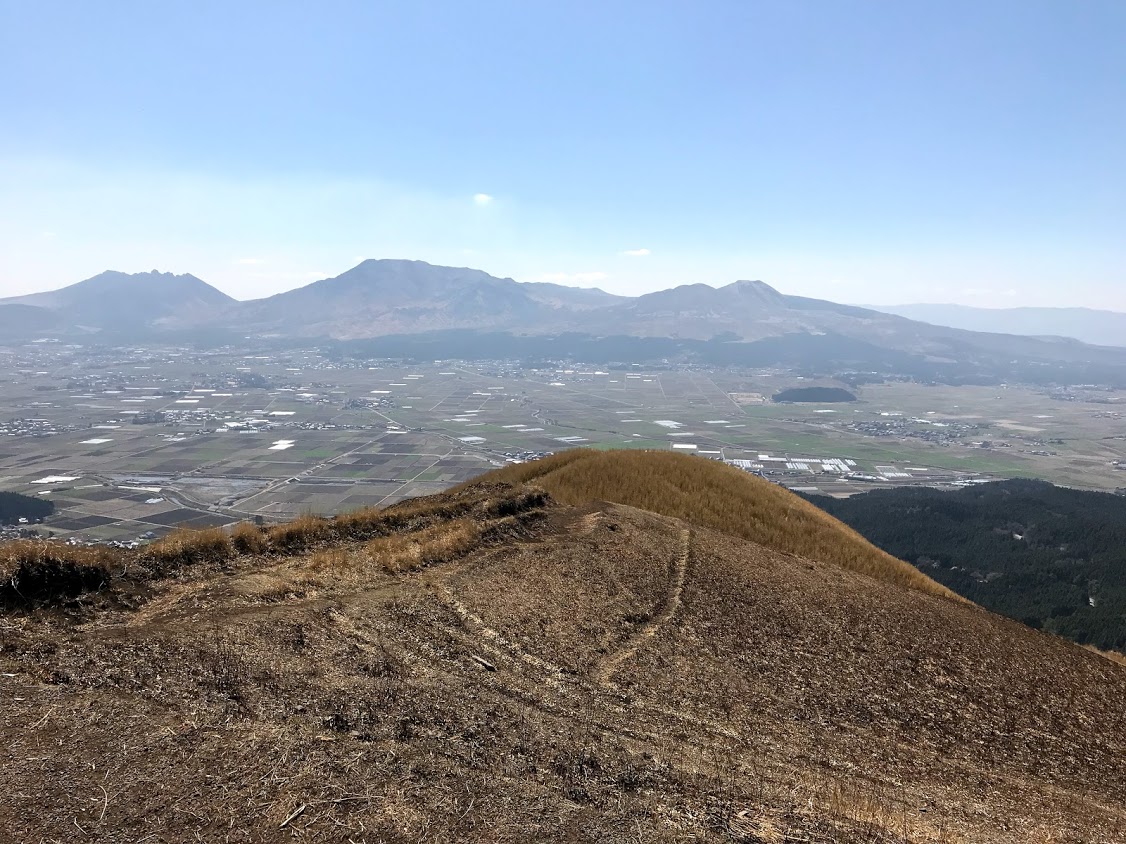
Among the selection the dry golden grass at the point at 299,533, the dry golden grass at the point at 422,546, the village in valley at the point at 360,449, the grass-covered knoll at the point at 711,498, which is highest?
the dry golden grass at the point at 299,533

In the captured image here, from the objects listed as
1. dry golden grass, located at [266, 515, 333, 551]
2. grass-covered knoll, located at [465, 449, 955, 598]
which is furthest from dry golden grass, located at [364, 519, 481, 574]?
grass-covered knoll, located at [465, 449, 955, 598]

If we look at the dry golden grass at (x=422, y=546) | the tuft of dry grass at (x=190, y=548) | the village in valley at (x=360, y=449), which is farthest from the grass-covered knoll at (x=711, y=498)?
the village in valley at (x=360, y=449)

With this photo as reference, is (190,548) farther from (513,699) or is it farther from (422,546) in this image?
(513,699)

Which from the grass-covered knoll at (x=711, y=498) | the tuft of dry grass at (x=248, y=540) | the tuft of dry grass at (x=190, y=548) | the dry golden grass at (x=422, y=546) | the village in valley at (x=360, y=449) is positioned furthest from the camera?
the village in valley at (x=360, y=449)

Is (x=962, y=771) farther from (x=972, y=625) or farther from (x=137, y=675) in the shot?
(x=137, y=675)

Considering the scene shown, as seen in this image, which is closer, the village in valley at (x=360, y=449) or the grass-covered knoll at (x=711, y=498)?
the grass-covered knoll at (x=711, y=498)

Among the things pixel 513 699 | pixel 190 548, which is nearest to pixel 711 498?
pixel 513 699

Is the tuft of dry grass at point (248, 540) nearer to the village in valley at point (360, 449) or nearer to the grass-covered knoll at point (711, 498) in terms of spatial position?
the grass-covered knoll at point (711, 498)

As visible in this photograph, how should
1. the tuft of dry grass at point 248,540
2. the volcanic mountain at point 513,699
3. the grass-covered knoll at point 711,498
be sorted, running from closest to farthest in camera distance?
the volcanic mountain at point 513,699
the tuft of dry grass at point 248,540
the grass-covered knoll at point 711,498
